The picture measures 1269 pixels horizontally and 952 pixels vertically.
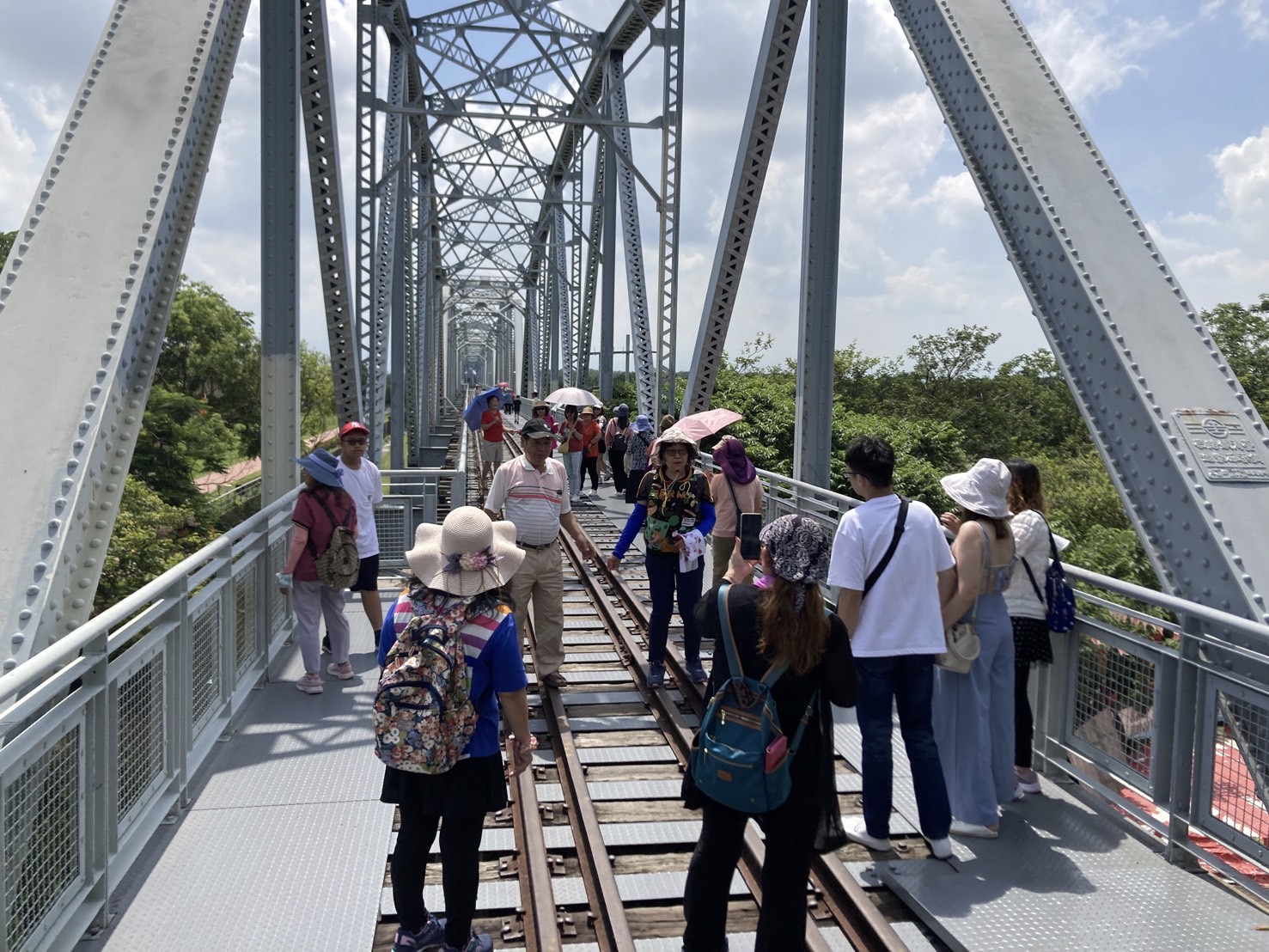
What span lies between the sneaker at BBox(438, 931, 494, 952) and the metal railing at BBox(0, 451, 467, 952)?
1226mm

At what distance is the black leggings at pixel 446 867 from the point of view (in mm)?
3320

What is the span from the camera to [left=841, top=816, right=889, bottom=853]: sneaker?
4.26 metres

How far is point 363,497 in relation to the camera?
6664 millimetres

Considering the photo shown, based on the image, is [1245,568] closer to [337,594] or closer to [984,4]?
[984,4]

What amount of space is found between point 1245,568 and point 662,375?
39.8 feet

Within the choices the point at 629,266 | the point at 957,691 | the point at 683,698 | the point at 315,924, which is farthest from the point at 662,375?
the point at 315,924

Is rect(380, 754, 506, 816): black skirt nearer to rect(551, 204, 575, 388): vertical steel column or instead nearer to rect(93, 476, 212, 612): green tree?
rect(93, 476, 212, 612): green tree

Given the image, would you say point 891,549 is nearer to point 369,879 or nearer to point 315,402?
point 369,879

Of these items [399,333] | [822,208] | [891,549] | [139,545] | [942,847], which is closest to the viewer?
[891,549]

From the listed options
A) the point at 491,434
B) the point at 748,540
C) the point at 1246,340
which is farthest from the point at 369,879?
the point at 1246,340

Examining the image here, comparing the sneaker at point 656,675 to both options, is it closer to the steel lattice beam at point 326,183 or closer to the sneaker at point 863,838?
the sneaker at point 863,838

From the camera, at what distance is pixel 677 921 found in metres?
3.84

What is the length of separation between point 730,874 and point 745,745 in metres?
0.48

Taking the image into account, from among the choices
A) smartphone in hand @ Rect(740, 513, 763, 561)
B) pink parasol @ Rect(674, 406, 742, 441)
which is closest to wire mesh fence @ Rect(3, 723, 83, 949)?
smartphone in hand @ Rect(740, 513, 763, 561)
